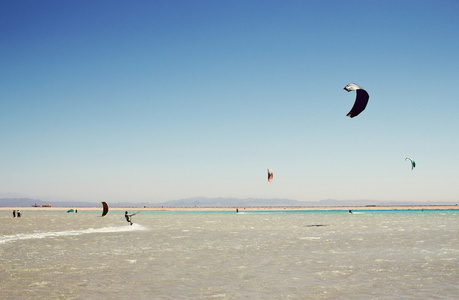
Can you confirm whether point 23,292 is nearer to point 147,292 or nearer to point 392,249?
point 147,292

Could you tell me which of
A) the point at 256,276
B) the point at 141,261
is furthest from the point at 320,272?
the point at 141,261

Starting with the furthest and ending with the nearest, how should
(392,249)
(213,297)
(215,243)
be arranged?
1. (215,243)
2. (392,249)
3. (213,297)

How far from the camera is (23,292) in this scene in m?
10.7

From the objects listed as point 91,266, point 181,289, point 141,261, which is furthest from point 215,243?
point 181,289

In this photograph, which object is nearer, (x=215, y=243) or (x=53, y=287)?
(x=53, y=287)

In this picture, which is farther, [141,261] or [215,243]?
[215,243]

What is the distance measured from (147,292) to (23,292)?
11.1ft

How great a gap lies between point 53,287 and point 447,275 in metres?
12.5

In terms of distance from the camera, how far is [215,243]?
23.1 m

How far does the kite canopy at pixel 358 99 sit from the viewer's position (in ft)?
79.4

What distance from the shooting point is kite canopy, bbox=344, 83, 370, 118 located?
2420 centimetres

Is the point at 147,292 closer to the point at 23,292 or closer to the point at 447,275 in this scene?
the point at 23,292

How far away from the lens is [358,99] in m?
24.8

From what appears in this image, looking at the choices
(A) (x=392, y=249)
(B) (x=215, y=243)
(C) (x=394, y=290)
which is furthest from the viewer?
(B) (x=215, y=243)
